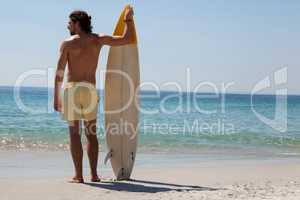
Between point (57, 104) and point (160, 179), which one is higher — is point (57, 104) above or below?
above

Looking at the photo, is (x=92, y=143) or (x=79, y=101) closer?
(x=79, y=101)

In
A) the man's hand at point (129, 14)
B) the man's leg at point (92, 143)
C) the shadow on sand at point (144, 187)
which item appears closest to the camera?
the shadow on sand at point (144, 187)

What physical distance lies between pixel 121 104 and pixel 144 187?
93cm

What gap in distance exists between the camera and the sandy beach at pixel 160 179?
379 centimetres

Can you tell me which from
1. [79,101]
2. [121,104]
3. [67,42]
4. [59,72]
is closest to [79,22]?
[67,42]

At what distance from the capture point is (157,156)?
6957 millimetres

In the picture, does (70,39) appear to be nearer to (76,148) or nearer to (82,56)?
(82,56)

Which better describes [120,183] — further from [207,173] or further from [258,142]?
[258,142]

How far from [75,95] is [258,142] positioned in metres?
7.15

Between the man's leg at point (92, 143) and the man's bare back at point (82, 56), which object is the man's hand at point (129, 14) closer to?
the man's bare back at point (82, 56)

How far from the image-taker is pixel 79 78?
14.0ft

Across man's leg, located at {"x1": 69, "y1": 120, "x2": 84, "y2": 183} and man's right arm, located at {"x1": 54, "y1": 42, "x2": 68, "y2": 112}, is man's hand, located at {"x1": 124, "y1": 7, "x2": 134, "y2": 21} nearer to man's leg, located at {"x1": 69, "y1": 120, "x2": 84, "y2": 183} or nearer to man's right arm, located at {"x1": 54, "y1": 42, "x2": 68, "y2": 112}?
man's right arm, located at {"x1": 54, "y1": 42, "x2": 68, "y2": 112}

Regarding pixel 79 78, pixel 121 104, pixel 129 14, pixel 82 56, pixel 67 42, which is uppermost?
pixel 129 14

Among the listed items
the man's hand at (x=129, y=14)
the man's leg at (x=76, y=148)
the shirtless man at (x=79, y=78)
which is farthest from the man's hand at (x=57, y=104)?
the man's hand at (x=129, y=14)
